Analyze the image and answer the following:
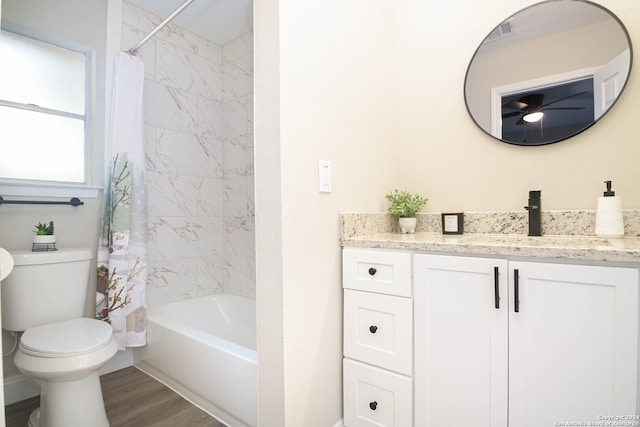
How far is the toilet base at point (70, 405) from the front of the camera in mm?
1363

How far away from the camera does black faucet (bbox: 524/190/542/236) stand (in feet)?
4.50

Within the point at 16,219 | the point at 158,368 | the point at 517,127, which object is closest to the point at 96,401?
the point at 158,368

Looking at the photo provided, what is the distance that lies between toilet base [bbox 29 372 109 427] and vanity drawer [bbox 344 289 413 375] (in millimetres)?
1191

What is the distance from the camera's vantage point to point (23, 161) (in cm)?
184

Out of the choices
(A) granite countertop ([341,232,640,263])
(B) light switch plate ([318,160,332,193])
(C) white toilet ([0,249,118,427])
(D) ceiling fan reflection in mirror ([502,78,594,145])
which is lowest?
(C) white toilet ([0,249,118,427])

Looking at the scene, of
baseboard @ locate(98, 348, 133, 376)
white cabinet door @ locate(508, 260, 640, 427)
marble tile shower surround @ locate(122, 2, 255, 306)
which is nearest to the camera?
white cabinet door @ locate(508, 260, 640, 427)

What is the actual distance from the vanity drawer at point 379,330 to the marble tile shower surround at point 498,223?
305 millimetres

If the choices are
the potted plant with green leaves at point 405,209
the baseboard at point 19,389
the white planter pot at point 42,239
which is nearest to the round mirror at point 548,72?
the potted plant with green leaves at point 405,209

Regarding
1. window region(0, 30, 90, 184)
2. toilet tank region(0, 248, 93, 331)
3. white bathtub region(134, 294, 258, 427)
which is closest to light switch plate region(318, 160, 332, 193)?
white bathtub region(134, 294, 258, 427)

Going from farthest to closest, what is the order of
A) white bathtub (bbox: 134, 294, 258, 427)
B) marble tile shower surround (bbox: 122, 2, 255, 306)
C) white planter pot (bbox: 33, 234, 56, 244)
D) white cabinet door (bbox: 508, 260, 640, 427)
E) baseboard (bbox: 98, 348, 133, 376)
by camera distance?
marble tile shower surround (bbox: 122, 2, 255, 306) < baseboard (bbox: 98, 348, 133, 376) < white planter pot (bbox: 33, 234, 56, 244) < white bathtub (bbox: 134, 294, 258, 427) < white cabinet door (bbox: 508, 260, 640, 427)

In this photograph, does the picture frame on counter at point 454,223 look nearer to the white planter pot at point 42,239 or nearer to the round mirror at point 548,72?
the round mirror at point 548,72

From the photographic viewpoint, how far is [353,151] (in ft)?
4.80

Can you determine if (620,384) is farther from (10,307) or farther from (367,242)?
(10,307)

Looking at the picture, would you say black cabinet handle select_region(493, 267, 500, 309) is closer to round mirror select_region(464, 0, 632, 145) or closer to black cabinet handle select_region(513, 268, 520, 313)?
black cabinet handle select_region(513, 268, 520, 313)
